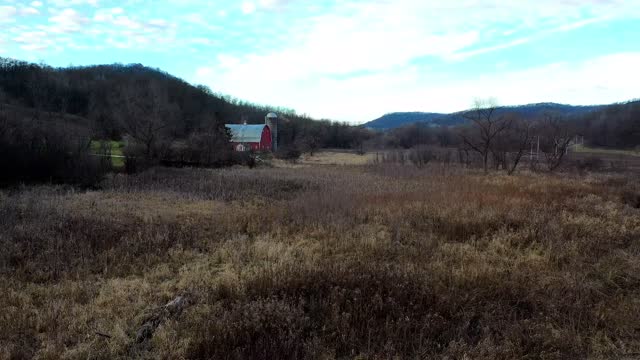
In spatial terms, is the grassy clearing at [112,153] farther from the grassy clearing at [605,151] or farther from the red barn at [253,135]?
the grassy clearing at [605,151]

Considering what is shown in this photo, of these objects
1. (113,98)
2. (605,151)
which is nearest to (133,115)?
(113,98)

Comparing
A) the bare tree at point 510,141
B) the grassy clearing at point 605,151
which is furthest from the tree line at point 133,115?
the grassy clearing at point 605,151

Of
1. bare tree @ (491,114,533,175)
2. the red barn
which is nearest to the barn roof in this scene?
the red barn

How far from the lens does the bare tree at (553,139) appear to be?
3938 cm

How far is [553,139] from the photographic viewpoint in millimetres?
42094

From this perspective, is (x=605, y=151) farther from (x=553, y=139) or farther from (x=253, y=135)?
(x=253, y=135)

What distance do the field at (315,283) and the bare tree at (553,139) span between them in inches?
1163

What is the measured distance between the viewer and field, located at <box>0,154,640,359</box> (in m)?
4.63

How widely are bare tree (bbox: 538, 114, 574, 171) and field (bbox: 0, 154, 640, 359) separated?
29.5 m

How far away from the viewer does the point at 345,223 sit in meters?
10.9

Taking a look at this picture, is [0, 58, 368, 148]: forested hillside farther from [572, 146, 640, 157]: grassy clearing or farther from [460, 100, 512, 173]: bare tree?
[572, 146, 640, 157]: grassy clearing

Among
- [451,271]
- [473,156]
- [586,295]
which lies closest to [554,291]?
[586,295]

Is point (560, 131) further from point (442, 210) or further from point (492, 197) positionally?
point (442, 210)

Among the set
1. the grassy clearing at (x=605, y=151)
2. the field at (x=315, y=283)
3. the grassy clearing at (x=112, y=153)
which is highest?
the grassy clearing at (x=112, y=153)
